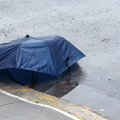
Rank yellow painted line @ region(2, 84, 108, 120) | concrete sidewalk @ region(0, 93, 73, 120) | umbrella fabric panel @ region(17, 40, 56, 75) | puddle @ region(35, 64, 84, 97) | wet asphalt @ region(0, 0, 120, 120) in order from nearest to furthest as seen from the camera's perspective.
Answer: concrete sidewalk @ region(0, 93, 73, 120) → yellow painted line @ region(2, 84, 108, 120) → wet asphalt @ region(0, 0, 120, 120) → umbrella fabric panel @ region(17, 40, 56, 75) → puddle @ region(35, 64, 84, 97)

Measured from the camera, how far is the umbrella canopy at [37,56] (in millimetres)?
10102

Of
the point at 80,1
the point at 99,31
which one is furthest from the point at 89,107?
the point at 80,1

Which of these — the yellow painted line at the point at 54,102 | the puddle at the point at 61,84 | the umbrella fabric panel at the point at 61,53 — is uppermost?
the umbrella fabric panel at the point at 61,53

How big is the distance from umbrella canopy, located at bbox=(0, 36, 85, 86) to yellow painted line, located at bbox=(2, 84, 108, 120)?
0.65m

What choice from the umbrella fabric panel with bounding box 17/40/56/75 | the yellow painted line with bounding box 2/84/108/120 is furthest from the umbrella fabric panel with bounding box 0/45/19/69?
the yellow painted line with bounding box 2/84/108/120

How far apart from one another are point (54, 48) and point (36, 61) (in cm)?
89

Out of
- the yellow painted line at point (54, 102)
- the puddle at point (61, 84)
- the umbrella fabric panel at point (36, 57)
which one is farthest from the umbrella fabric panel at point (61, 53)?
the yellow painted line at point (54, 102)

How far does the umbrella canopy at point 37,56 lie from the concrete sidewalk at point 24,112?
55.1 inches

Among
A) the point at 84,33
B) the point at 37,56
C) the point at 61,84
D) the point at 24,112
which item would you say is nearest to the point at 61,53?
the point at 37,56

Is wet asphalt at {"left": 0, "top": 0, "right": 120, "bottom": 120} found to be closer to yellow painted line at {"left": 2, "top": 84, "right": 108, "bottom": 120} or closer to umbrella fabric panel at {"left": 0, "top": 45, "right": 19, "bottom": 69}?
yellow painted line at {"left": 2, "top": 84, "right": 108, "bottom": 120}

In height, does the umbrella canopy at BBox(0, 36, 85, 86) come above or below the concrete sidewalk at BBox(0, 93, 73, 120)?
above

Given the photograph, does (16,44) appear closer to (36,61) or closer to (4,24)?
(36,61)

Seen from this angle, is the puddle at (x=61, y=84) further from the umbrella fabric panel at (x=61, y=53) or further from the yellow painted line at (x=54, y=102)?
the yellow painted line at (x=54, y=102)

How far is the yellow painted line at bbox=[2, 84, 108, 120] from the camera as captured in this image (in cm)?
811
